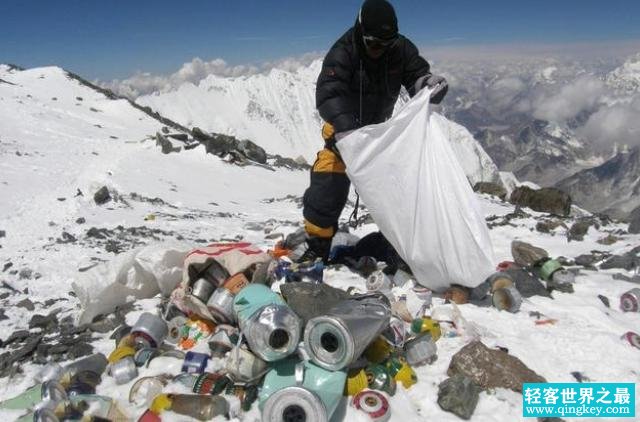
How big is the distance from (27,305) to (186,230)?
149 inches

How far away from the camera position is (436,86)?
14.7ft

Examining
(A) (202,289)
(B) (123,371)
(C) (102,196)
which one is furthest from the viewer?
(C) (102,196)

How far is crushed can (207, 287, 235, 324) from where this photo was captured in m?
3.79

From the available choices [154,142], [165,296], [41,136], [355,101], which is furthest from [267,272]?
[41,136]

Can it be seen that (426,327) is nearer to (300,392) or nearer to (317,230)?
(300,392)

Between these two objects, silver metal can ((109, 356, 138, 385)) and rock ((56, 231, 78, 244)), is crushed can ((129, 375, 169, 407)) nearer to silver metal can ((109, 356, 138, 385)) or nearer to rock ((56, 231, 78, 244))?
silver metal can ((109, 356, 138, 385))

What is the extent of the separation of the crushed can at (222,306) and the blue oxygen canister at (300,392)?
88cm

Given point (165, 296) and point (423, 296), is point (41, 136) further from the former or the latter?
point (423, 296)

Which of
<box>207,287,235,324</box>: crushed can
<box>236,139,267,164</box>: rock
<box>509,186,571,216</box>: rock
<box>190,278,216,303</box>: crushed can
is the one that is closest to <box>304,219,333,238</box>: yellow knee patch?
<box>190,278,216,303</box>: crushed can

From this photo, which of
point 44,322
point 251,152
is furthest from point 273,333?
point 251,152

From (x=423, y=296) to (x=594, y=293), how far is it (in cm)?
196

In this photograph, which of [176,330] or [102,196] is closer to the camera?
[176,330]

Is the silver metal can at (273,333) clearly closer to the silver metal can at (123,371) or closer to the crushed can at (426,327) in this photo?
the silver metal can at (123,371)

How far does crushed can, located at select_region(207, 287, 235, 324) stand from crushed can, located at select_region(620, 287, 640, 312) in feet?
12.6
